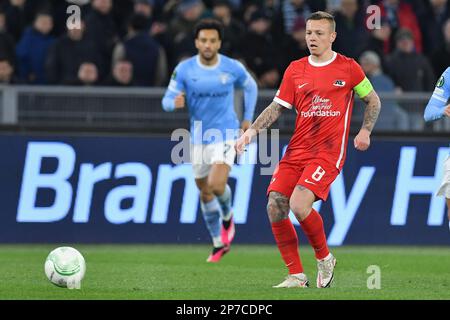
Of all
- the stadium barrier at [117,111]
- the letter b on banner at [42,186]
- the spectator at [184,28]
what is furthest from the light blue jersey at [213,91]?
the spectator at [184,28]

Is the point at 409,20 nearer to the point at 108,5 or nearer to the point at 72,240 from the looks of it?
the point at 108,5

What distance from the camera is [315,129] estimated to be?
10930 mm

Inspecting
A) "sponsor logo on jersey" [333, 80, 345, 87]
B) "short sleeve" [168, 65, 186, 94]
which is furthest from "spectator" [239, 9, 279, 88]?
"sponsor logo on jersey" [333, 80, 345, 87]

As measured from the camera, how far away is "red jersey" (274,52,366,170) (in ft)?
35.8

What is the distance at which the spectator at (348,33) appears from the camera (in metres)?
18.7

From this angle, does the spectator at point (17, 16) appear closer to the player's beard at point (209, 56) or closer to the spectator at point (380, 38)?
the player's beard at point (209, 56)

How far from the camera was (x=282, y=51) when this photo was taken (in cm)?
1866

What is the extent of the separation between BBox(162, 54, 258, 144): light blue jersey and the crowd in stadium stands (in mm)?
2615

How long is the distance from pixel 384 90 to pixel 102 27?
4.11 m

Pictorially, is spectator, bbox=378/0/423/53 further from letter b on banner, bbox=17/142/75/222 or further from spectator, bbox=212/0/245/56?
letter b on banner, bbox=17/142/75/222

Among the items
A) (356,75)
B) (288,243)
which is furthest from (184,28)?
(288,243)

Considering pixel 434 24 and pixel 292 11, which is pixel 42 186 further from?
pixel 434 24

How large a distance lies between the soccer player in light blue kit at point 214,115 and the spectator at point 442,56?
476cm

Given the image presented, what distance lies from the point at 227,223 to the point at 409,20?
5.91m
